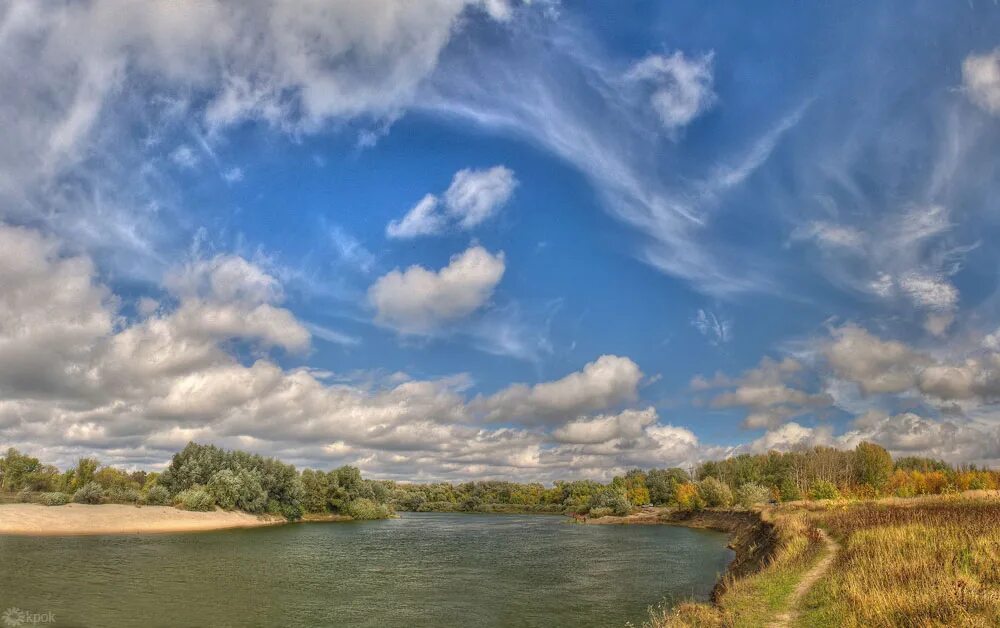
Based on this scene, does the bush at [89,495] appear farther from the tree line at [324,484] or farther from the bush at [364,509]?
the bush at [364,509]

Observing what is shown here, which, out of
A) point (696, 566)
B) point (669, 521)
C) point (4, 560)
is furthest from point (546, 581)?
point (669, 521)

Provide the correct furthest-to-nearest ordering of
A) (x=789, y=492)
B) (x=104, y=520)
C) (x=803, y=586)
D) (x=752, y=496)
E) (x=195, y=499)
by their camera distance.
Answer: (x=789, y=492) < (x=752, y=496) < (x=195, y=499) < (x=104, y=520) < (x=803, y=586)

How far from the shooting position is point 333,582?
43.9 meters

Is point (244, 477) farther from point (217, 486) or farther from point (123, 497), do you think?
point (123, 497)

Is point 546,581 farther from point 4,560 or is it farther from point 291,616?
point 4,560

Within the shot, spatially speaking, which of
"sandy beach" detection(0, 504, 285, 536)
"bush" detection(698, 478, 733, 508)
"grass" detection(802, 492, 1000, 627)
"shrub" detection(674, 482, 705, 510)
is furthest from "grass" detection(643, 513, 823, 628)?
"shrub" detection(674, 482, 705, 510)

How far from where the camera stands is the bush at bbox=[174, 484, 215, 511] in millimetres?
102812

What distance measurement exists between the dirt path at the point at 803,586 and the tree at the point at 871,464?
149 metres

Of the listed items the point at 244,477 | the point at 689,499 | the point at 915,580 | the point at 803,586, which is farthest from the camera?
the point at 689,499

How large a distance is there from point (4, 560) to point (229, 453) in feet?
260

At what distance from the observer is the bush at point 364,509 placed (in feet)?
474

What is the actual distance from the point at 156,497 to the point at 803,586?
377ft

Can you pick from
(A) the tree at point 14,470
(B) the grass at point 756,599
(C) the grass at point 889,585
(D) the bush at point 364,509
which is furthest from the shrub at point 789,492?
(A) the tree at point 14,470

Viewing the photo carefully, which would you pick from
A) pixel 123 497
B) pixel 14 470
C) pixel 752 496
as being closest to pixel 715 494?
pixel 752 496
